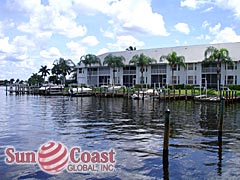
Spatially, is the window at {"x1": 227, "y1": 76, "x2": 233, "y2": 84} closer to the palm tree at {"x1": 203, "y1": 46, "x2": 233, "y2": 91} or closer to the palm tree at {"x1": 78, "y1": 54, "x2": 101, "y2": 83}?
the palm tree at {"x1": 203, "y1": 46, "x2": 233, "y2": 91}

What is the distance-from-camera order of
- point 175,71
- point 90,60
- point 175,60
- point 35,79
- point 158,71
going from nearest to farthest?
1. point 175,60
2. point 175,71
3. point 158,71
4. point 90,60
5. point 35,79

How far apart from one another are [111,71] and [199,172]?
79.5m

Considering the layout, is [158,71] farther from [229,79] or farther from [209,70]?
[229,79]

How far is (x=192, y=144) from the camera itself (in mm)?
17484

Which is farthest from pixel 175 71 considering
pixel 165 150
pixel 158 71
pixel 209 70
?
pixel 165 150

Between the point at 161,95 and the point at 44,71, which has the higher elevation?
the point at 44,71

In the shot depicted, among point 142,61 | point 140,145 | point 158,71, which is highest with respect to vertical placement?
point 142,61

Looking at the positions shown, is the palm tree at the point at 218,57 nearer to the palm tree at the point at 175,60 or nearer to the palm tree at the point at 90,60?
the palm tree at the point at 175,60

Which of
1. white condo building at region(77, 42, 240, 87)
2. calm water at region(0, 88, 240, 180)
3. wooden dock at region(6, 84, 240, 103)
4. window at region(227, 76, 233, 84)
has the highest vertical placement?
white condo building at region(77, 42, 240, 87)

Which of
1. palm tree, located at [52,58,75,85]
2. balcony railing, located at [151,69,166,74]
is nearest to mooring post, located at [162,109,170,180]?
balcony railing, located at [151,69,166,74]

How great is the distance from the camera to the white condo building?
2798 inches

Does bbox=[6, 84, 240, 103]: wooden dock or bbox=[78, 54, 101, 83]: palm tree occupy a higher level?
bbox=[78, 54, 101, 83]: palm tree

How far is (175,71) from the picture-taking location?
78.4 metres

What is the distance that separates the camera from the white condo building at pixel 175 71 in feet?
233
